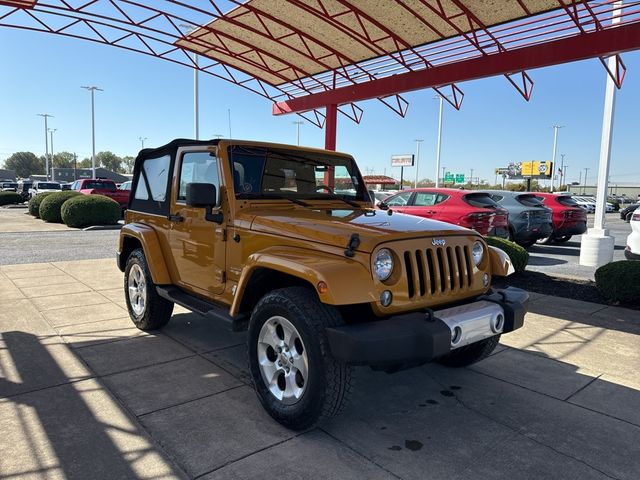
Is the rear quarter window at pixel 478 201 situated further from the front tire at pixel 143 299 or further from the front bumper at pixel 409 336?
the front bumper at pixel 409 336

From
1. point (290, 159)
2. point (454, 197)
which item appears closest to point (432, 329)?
point (290, 159)

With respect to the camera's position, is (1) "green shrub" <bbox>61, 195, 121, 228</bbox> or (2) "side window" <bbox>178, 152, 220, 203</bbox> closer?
(2) "side window" <bbox>178, 152, 220, 203</bbox>

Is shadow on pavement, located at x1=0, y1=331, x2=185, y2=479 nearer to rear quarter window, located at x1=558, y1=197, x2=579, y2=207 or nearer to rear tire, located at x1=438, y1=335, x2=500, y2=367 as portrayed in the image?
rear tire, located at x1=438, y1=335, x2=500, y2=367

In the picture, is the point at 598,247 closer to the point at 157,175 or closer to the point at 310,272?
the point at 157,175

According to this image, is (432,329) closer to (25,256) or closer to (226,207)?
(226,207)

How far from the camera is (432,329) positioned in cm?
271

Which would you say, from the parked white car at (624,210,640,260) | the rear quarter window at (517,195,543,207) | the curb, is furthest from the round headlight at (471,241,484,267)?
the curb

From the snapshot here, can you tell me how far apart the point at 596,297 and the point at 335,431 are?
17.8ft

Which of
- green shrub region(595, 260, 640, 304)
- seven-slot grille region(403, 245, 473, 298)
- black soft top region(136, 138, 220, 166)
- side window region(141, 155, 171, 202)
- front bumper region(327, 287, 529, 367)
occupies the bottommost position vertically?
green shrub region(595, 260, 640, 304)

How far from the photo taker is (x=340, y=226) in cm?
310

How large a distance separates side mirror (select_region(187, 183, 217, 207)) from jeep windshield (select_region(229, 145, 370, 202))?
0.21m

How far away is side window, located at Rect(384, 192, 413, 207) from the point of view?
11642mm

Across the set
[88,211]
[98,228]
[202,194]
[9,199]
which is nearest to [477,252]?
[202,194]

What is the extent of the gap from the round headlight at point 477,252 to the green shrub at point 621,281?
385 centimetres
